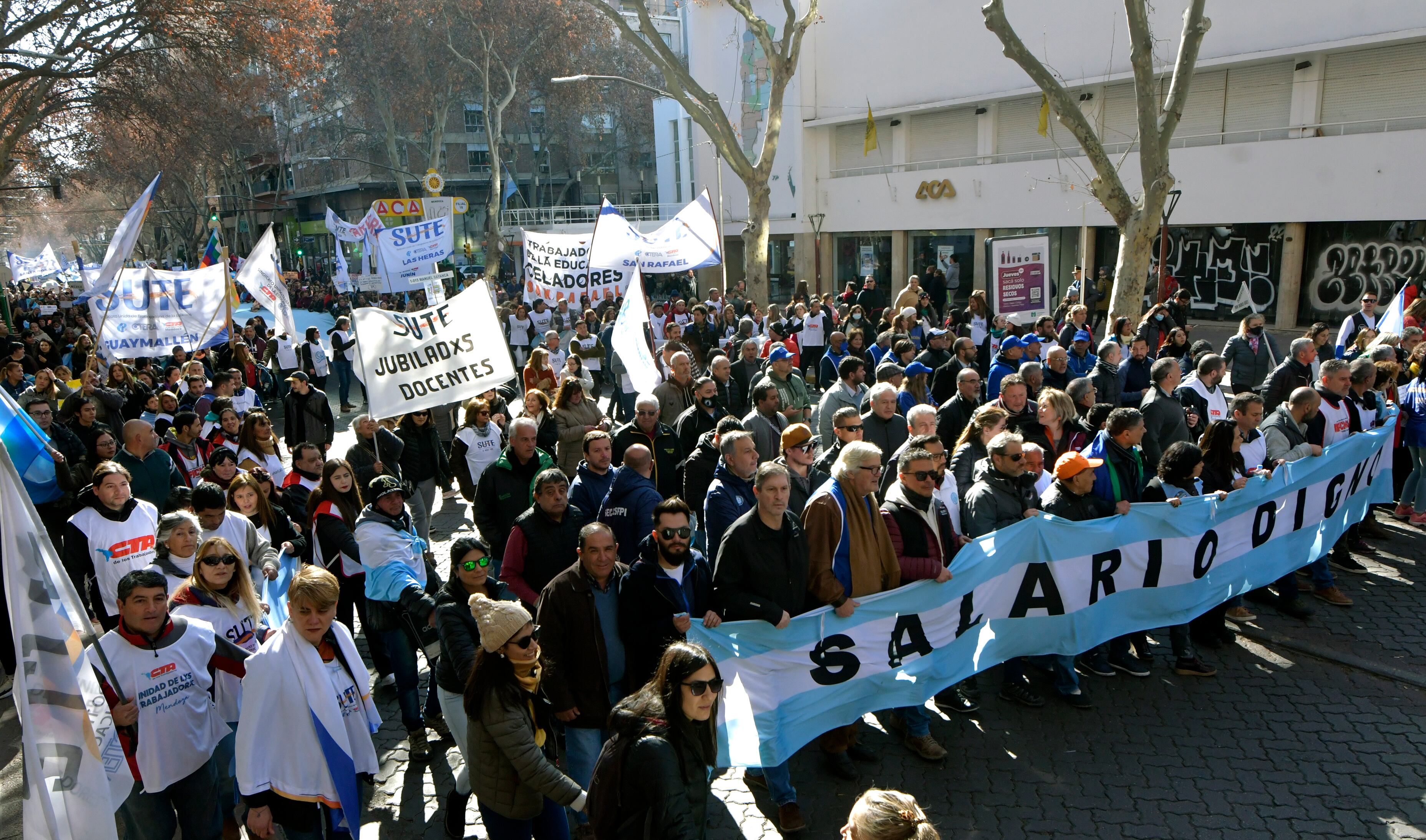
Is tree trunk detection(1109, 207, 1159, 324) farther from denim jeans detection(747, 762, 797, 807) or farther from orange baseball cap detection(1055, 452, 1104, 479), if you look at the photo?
denim jeans detection(747, 762, 797, 807)

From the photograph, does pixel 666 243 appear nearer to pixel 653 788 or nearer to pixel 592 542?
pixel 592 542

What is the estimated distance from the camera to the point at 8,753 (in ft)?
18.1

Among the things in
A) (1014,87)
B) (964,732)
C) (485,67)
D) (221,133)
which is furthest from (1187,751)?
(485,67)

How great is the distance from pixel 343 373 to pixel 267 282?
2665mm

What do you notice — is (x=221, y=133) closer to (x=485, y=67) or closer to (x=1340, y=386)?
(x=485, y=67)

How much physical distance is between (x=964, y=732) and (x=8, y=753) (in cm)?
547

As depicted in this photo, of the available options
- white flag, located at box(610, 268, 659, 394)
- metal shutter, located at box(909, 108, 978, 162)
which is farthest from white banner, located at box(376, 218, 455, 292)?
metal shutter, located at box(909, 108, 978, 162)

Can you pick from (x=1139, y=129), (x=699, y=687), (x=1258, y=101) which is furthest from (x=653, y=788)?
(x=1258, y=101)

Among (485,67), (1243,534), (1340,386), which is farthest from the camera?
(485,67)

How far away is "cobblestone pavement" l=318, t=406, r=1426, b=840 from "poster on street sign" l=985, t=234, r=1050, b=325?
22.5ft

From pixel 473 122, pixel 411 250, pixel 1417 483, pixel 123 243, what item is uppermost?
pixel 473 122

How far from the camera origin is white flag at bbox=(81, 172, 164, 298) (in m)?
11.3

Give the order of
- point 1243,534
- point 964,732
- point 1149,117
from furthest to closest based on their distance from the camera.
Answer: point 1149,117 < point 1243,534 < point 964,732

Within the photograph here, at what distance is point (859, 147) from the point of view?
3331 cm
